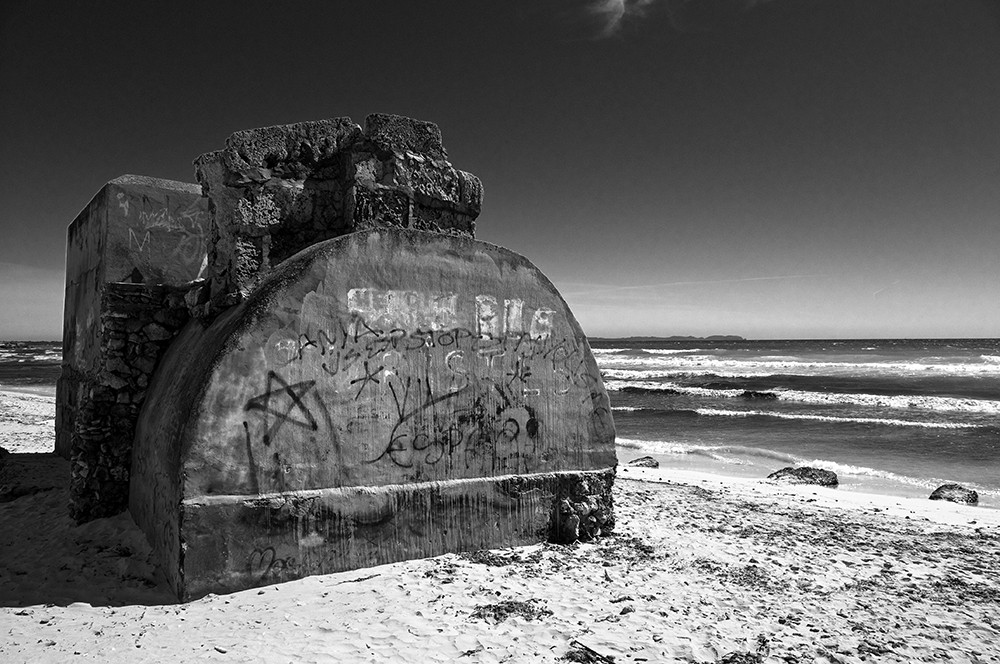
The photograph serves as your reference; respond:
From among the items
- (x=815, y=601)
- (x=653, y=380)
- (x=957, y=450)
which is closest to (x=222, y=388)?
(x=815, y=601)

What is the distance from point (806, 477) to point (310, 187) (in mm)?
8743

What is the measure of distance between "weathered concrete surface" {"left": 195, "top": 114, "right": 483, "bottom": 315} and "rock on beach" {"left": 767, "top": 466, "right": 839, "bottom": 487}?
7.51 m

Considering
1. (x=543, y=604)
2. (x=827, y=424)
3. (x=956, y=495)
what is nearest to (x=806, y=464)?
(x=956, y=495)

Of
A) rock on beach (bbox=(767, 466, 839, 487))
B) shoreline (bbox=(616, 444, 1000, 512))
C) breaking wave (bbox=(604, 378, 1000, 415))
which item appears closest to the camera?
shoreline (bbox=(616, 444, 1000, 512))

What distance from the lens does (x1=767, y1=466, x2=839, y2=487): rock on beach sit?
383 inches

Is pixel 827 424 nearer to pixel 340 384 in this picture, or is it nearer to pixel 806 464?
pixel 806 464

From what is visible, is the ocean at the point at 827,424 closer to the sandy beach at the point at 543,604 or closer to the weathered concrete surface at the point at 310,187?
the sandy beach at the point at 543,604

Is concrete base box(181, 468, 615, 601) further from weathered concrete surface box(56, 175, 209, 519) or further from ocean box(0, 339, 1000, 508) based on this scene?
ocean box(0, 339, 1000, 508)

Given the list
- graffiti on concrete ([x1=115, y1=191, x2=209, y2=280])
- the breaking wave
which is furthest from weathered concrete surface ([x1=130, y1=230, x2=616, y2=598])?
the breaking wave

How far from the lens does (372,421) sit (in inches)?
177

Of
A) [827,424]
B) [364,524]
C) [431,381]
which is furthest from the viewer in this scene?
[827,424]

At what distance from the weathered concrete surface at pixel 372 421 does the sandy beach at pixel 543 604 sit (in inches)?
10.3

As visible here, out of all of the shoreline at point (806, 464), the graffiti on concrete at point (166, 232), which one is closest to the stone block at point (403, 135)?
the graffiti on concrete at point (166, 232)

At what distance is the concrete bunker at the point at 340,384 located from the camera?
4.04 metres
